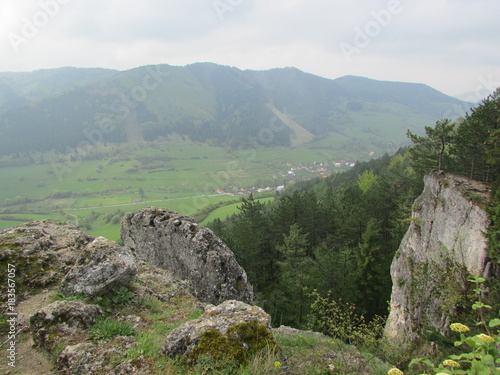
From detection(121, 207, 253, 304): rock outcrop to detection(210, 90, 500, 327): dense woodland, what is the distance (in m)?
10.3

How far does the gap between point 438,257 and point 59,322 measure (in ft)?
72.7

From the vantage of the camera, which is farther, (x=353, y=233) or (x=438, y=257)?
(x=353, y=233)

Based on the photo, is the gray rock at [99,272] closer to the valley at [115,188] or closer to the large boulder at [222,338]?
the large boulder at [222,338]

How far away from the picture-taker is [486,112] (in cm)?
2288

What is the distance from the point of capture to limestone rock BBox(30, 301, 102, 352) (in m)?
7.12

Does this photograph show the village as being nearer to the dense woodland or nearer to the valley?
the valley

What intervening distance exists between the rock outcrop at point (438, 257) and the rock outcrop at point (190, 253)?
9.82 metres

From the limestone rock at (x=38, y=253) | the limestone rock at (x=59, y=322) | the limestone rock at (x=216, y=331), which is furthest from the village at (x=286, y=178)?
the limestone rock at (x=59, y=322)

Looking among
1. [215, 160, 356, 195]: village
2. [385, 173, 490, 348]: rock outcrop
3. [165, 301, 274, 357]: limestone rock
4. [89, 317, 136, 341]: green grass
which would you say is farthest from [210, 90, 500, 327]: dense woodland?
[215, 160, 356, 195]: village

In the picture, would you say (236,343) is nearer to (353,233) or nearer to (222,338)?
(222,338)

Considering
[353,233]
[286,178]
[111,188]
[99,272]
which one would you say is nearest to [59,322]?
[99,272]

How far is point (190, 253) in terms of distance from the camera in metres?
13.9

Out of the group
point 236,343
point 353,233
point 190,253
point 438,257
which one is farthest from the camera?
point 353,233

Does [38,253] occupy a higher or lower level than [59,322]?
higher
